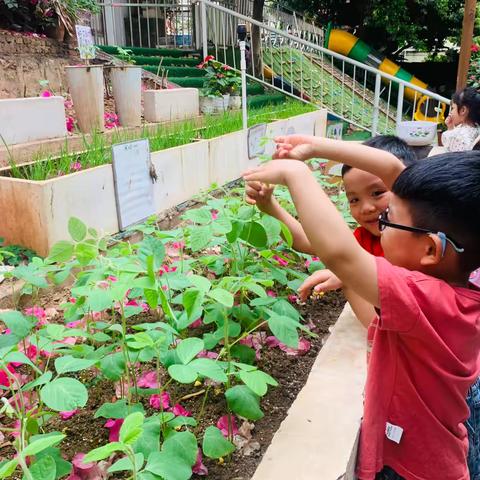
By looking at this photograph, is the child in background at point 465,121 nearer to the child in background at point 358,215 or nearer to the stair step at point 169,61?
the child in background at point 358,215

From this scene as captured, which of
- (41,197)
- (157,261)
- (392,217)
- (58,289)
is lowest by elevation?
(58,289)

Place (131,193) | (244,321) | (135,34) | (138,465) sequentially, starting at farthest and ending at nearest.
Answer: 1. (135,34)
2. (131,193)
3. (244,321)
4. (138,465)

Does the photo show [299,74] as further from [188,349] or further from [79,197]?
[188,349]

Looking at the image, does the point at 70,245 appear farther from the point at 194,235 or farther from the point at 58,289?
the point at 58,289

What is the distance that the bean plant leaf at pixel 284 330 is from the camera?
1.38 meters

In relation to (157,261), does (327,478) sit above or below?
below

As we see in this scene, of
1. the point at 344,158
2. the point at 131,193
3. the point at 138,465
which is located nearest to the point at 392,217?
the point at 344,158

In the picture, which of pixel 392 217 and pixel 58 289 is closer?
pixel 392 217

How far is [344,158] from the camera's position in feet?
4.62

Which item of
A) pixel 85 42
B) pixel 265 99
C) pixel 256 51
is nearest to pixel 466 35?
pixel 265 99

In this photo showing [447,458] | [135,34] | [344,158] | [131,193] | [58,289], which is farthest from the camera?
[135,34]

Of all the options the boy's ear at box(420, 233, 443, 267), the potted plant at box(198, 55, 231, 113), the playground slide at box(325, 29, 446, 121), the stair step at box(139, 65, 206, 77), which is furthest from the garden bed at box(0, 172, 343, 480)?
the playground slide at box(325, 29, 446, 121)

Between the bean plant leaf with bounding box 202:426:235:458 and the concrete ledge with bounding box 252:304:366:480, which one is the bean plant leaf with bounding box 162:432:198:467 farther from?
the concrete ledge with bounding box 252:304:366:480

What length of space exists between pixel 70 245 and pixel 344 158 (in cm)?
84
